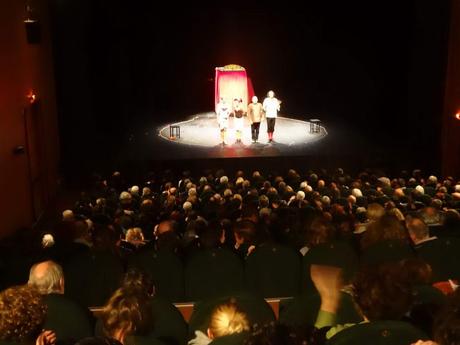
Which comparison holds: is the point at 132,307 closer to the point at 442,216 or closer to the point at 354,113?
the point at 442,216

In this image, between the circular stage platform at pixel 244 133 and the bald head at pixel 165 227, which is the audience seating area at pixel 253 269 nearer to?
the bald head at pixel 165 227

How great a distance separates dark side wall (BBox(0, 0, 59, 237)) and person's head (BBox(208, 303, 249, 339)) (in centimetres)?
604

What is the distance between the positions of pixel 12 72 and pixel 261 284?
610cm

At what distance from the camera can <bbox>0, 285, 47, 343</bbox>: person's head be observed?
8.46 feet

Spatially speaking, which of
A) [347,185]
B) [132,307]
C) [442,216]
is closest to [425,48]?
[347,185]

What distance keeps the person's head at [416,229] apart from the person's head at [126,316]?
2.62 metres

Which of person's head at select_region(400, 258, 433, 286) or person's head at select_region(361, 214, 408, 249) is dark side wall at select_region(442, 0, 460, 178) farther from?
person's head at select_region(400, 258, 433, 286)

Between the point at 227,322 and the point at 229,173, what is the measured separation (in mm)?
8598

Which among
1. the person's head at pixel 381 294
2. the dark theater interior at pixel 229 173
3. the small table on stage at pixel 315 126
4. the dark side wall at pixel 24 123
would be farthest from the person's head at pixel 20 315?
the small table on stage at pixel 315 126

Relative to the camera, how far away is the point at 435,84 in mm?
12180

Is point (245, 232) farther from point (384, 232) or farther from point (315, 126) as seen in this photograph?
point (315, 126)

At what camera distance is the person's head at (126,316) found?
2953 mm

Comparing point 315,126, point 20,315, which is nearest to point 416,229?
point 20,315

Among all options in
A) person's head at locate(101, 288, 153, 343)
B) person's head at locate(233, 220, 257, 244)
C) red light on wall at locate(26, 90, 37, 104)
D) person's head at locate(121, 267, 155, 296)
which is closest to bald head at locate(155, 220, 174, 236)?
person's head at locate(233, 220, 257, 244)
